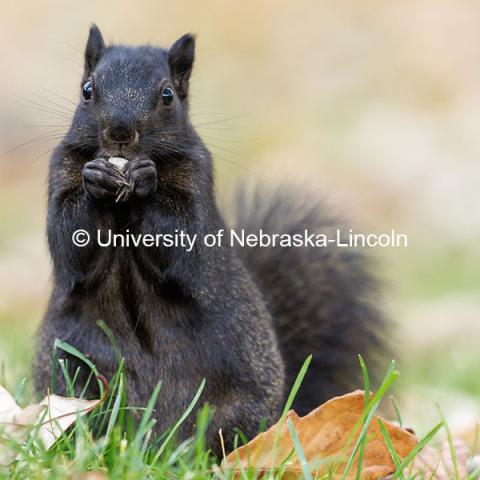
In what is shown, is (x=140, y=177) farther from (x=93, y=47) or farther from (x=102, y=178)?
(x=93, y=47)

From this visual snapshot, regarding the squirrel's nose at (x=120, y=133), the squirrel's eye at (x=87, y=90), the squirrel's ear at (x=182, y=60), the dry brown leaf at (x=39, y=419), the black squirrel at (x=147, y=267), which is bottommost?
the dry brown leaf at (x=39, y=419)

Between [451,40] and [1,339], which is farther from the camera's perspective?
[451,40]

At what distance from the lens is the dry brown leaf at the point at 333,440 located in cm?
196

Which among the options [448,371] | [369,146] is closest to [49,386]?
[448,371]

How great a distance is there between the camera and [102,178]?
2.18 meters

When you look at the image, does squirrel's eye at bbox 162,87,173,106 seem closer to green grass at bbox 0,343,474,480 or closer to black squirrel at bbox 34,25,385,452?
black squirrel at bbox 34,25,385,452

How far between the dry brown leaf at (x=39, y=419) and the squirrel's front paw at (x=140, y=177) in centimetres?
47

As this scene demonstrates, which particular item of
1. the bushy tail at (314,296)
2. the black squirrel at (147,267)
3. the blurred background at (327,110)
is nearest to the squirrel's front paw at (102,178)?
A: the black squirrel at (147,267)

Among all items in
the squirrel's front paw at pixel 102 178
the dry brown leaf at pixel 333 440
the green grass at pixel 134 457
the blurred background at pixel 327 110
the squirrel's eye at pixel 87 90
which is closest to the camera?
the green grass at pixel 134 457

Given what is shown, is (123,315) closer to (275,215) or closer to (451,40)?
(275,215)

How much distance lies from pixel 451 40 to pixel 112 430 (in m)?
9.20

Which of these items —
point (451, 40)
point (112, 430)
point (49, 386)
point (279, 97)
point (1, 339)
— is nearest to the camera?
point (112, 430)

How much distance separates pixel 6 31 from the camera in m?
9.84

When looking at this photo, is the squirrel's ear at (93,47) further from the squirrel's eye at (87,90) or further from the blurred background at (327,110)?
the blurred background at (327,110)
